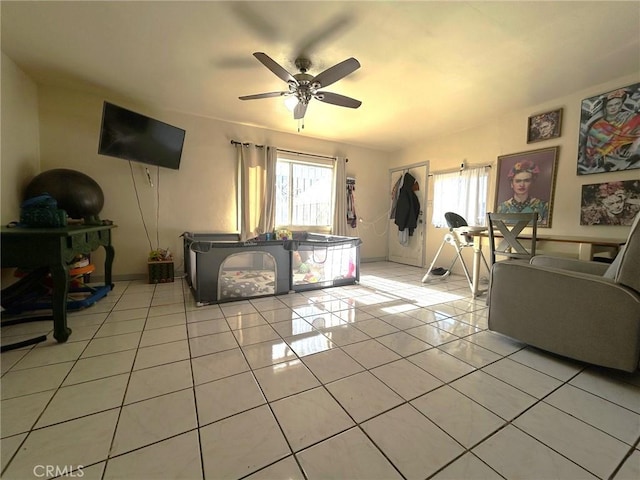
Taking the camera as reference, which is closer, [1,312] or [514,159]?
[1,312]

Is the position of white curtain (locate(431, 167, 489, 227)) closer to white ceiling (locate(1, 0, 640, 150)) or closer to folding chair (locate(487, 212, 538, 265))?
white ceiling (locate(1, 0, 640, 150))

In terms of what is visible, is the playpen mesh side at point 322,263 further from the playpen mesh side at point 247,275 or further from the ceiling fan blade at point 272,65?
the ceiling fan blade at point 272,65

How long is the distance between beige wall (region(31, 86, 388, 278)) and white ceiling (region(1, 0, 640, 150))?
0.30m

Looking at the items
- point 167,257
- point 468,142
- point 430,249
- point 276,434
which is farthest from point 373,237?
point 276,434

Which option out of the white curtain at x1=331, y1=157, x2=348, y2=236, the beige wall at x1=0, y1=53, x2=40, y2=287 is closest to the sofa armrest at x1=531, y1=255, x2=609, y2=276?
the white curtain at x1=331, y1=157, x2=348, y2=236

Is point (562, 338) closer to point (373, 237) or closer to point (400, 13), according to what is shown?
point (400, 13)

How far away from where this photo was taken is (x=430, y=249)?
4.45 m

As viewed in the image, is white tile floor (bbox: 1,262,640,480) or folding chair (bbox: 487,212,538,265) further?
folding chair (bbox: 487,212,538,265)

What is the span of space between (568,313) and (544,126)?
2738 millimetres

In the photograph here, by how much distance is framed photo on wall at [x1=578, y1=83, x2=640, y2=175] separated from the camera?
240 centimetres

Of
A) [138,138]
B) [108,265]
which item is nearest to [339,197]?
[138,138]

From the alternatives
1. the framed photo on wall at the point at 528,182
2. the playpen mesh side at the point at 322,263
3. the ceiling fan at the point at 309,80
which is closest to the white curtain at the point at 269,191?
the playpen mesh side at the point at 322,263

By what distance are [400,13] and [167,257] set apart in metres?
3.56

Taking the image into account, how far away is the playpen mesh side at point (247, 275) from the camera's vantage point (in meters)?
2.48
